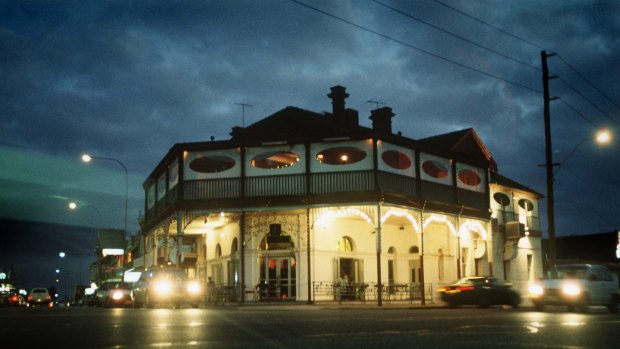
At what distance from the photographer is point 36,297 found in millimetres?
52812

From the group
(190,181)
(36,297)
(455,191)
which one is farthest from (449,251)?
(36,297)

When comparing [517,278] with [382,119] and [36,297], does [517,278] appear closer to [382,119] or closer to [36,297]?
[382,119]

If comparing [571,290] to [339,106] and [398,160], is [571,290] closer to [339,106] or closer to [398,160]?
[398,160]

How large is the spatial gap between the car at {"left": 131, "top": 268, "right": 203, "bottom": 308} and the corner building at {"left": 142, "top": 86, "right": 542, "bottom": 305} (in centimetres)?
400

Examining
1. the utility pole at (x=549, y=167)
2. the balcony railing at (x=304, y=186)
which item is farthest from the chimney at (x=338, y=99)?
the utility pole at (x=549, y=167)

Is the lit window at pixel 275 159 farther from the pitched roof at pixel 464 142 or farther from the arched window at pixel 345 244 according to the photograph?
the pitched roof at pixel 464 142

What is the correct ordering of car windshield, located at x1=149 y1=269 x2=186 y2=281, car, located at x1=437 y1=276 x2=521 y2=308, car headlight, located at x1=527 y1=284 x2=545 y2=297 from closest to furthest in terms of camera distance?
car headlight, located at x1=527 y1=284 x2=545 y2=297 → car windshield, located at x1=149 y1=269 x2=186 y2=281 → car, located at x1=437 y1=276 x2=521 y2=308

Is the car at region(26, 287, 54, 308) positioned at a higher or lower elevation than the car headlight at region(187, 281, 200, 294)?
lower

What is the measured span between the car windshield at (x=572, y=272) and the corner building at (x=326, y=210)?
7412mm

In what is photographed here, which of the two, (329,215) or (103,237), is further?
(103,237)

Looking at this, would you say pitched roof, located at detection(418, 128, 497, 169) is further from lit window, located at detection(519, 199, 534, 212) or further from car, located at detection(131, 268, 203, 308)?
car, located at detection(131, 268, 203, 308)

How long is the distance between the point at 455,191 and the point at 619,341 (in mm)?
25021

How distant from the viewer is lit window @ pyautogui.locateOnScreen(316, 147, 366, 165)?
1244 inches

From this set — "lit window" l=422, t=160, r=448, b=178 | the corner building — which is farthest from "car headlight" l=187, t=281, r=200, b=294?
"lit window" l=422, t=160, r=448, b=178
